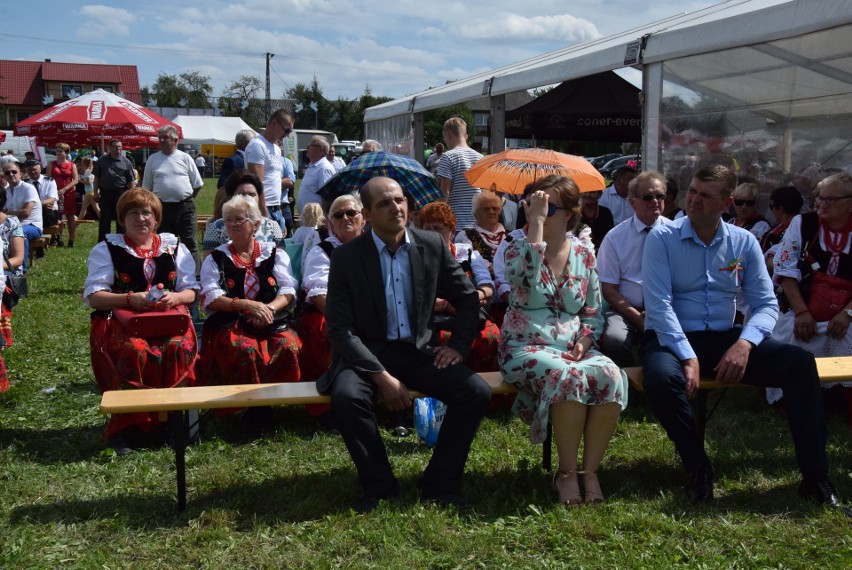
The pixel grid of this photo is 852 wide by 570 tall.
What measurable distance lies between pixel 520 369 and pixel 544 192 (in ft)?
2.83

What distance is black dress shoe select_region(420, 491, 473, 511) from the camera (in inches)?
147

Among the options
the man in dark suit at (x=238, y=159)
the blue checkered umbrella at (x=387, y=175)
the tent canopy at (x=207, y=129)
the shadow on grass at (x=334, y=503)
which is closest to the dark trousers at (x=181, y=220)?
the man in dark suit at (x=238, y=159)

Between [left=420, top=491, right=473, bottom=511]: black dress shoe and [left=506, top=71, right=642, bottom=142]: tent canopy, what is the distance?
1030 centimetres

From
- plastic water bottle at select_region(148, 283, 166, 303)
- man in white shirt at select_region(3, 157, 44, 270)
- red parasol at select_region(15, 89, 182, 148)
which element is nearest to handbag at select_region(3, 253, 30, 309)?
plastic water bottle at select_region(148, 283, 166, 303)

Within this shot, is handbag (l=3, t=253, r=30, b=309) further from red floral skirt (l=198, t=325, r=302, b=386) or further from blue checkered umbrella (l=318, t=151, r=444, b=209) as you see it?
blue checkered umbrella (l=318, t=151, r=444, b=209)

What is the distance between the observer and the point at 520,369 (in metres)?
3.94

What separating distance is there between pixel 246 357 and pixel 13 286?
2079 mm

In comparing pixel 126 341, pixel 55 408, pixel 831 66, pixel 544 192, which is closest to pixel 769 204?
pixel 831 66

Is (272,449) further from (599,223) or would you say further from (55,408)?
(599,223)

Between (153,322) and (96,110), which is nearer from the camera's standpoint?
(153,322)

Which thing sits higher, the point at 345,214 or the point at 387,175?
the point at 387,175

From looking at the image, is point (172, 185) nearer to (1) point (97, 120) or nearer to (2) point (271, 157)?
(2) point (271, 157)

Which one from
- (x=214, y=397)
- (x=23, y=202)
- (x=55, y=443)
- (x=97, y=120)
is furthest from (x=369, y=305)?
(x=97, y=120)

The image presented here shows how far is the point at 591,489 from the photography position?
3.78 m
